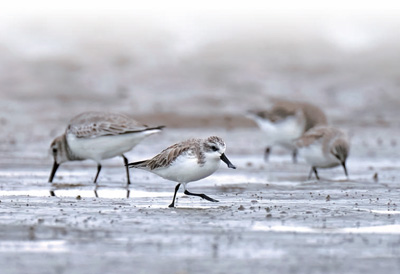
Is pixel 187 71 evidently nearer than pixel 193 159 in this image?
No

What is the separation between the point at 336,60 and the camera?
30.0 meters

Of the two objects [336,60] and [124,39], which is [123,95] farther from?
[336,60]

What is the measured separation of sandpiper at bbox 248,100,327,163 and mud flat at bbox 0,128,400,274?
3.43m

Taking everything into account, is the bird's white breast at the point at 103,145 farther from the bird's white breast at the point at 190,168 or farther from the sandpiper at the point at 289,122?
the sandpiper at the point at 289,122

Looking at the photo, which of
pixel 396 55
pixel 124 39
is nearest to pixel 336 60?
pixel 396 55

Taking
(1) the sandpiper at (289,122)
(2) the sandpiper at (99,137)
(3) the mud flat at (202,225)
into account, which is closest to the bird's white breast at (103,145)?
(2) the sandpiper at (99,137)

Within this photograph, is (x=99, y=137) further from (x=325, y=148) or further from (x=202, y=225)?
(x=202, y=225)

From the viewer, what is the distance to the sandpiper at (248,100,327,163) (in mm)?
16938

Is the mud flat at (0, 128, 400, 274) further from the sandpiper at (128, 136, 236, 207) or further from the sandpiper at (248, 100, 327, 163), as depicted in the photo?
the sandpiper at (248, 100, 327, 163)

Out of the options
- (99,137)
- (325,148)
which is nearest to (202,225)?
(99,137)

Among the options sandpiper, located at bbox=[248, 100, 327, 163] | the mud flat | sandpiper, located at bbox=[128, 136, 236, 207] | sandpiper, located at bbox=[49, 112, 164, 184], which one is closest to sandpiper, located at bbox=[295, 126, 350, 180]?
the mud flat

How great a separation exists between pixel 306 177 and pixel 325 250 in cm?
684

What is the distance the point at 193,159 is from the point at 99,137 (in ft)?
12.0

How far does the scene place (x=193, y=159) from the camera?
921 cm
